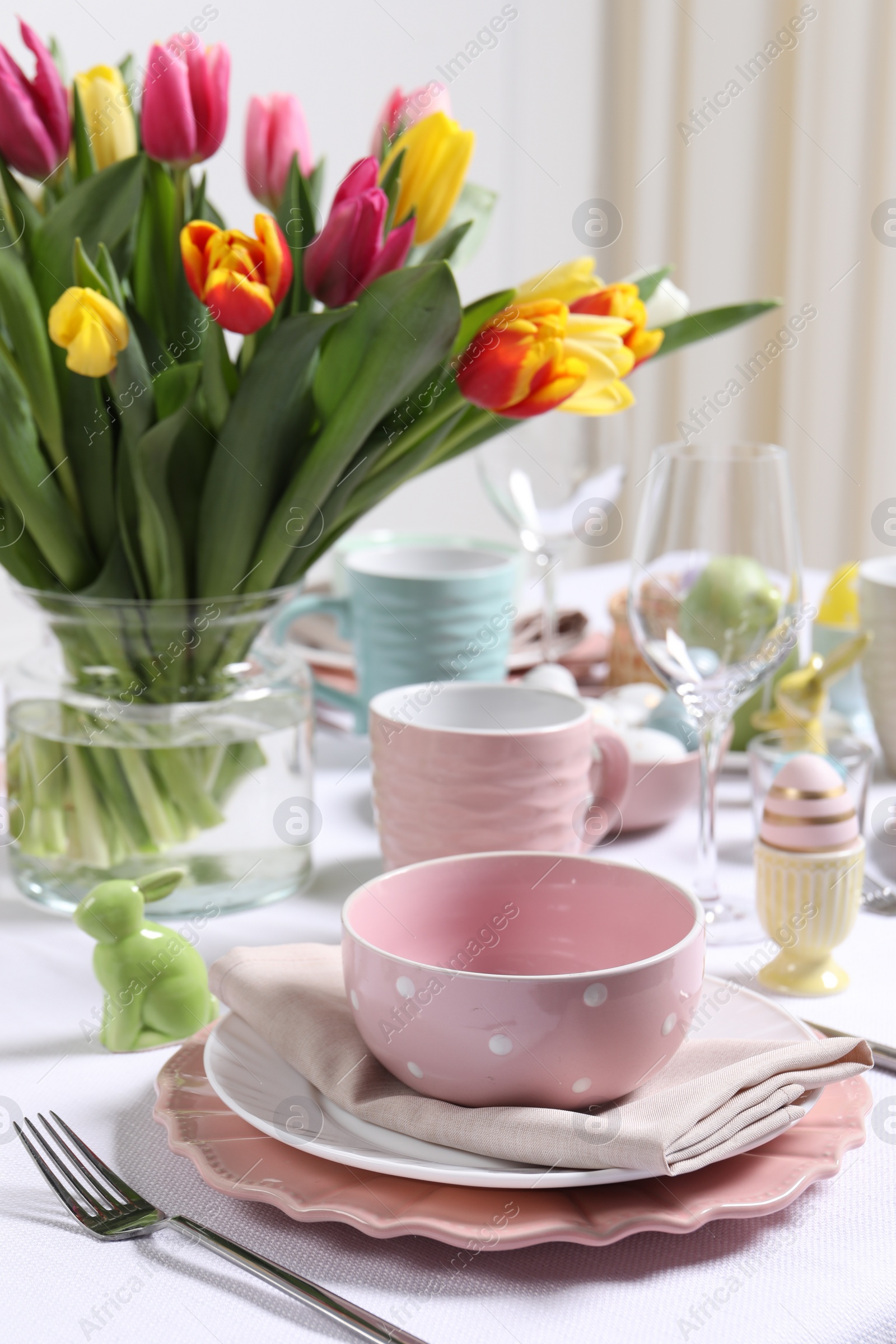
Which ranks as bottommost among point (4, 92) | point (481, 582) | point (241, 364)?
point (481, 582)

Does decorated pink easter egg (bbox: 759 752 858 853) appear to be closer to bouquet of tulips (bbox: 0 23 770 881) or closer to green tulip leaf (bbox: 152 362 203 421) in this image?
bouquet of tulips (bbox: 0 23 770 881)

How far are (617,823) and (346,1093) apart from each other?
310 millimetres

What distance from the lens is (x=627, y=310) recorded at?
23.9 inches

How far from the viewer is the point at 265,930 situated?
61 centimetres

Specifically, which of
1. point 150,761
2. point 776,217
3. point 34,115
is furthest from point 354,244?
point 776,217

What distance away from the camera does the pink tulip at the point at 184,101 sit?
0.55m

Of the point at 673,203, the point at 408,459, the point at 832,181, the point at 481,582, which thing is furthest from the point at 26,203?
the point at 673,203

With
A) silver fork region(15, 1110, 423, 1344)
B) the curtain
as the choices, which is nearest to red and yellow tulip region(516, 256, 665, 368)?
silver fork region(15, 1110, 423, 1344)

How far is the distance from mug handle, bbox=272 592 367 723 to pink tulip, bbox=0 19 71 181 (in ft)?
1.03

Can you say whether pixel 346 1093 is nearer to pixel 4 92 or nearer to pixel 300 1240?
pixel 300 1240

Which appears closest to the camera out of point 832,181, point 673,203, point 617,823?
point 617,823

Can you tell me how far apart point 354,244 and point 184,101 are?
10cm

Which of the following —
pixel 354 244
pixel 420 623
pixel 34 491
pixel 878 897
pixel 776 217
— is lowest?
pixel 878 897

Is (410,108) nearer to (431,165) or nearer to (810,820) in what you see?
(431,165)
